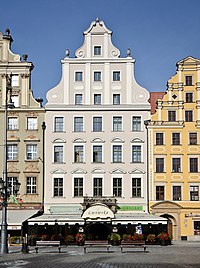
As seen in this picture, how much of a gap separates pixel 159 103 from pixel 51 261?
22.3m

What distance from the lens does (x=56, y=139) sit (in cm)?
4325

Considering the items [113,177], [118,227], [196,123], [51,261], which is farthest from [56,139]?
[51,261]

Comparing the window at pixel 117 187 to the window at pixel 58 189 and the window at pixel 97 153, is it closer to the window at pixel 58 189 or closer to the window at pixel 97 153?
the window at pixel 97 153

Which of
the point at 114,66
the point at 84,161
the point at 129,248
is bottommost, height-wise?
the point at 129,248

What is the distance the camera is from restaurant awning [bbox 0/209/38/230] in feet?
130

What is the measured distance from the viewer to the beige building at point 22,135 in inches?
1672

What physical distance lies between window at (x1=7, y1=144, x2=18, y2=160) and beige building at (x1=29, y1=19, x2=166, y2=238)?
8.41 feet

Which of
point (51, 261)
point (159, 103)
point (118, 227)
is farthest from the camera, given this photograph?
point (159, 103)

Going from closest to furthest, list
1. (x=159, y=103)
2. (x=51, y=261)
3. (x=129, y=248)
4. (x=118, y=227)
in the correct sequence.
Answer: (x=51, y=261) < (x=129, y=248) < (x=118, y=227) < (x=159, y=103)

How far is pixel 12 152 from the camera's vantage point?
142ft

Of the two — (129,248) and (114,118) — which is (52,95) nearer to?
(114,118)

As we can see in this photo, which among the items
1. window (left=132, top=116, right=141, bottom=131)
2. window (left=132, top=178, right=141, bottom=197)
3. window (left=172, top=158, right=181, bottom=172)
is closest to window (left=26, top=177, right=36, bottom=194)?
window (left=132, top=178, right=141, bottom=197)

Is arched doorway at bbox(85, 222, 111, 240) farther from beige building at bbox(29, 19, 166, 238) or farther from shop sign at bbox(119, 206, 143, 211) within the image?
shop sign at bbox(119, 206, 143, 211)

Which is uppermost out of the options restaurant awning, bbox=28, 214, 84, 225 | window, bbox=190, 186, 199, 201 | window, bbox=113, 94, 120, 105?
window, bbox=113, 94, 120, 105
